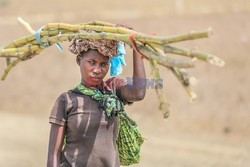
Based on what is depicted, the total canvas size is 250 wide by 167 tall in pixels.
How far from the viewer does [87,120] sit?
3.18m

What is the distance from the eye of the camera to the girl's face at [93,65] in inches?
125

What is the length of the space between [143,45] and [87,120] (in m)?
0.59

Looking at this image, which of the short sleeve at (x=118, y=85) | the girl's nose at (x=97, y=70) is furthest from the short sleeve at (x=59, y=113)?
the short sleeve at (x=118, y=85)

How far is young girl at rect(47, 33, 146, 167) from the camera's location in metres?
3.17

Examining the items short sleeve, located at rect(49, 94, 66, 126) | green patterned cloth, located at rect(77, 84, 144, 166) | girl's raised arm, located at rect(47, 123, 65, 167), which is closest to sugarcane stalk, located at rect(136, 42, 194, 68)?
green patterned cloth, located at rect(77, 84, 144, 166)

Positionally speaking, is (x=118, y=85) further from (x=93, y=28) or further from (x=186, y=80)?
(x=186, y=80)

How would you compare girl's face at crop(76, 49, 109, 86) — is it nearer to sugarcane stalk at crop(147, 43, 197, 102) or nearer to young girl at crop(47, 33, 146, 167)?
young girl at crop(47, 33, 146, 167)

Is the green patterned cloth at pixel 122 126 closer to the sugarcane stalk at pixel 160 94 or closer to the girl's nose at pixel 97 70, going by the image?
the girl's nose at pixel 97 70

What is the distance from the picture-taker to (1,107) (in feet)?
45.4

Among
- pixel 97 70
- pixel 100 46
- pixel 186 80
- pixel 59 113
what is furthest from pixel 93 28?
pixel 186 80

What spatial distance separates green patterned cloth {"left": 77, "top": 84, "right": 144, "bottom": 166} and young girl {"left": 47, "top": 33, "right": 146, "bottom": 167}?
2cm

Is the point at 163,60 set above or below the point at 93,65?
below

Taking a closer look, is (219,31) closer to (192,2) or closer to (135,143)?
(192,2)

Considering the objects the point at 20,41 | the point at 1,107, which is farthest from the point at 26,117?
the point at 20,41
